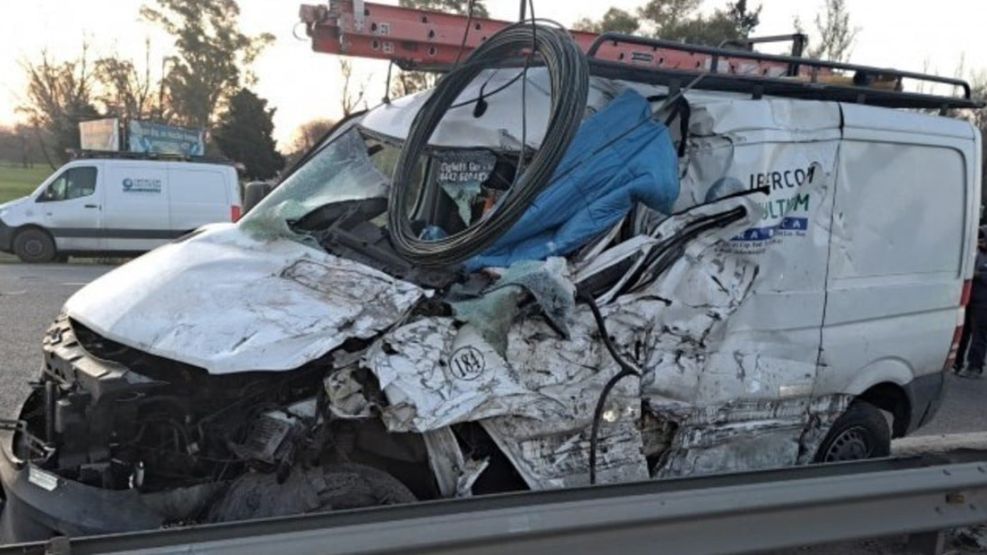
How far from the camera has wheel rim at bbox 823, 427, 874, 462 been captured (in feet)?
13.4

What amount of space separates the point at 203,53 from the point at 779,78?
4767 cm

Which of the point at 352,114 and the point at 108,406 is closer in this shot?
the point at 108,406

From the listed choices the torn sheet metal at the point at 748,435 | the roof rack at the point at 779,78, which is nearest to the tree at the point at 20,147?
the roof rack at the point at 779,78

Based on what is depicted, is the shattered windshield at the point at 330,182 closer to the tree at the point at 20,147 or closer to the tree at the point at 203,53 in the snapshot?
the tree at the point at 203,53

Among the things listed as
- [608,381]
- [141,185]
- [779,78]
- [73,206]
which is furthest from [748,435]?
[73,206]

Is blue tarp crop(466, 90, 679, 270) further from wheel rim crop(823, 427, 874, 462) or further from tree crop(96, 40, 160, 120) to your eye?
tree crop(96, 40, 160, 120)

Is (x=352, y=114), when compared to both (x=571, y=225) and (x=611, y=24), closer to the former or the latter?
(x=571, y=225)

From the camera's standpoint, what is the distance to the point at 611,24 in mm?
28672

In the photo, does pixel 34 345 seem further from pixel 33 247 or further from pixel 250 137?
pixel 250 137

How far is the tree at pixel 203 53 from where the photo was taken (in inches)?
1813

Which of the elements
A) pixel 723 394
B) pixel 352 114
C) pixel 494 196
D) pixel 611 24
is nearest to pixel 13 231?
pixel 352 114

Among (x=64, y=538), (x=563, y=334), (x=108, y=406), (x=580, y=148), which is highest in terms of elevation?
(x=580, y=148)

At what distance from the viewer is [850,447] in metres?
4.15

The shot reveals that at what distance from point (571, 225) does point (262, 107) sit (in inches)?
1421
